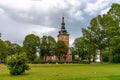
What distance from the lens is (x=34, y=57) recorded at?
101750 mm

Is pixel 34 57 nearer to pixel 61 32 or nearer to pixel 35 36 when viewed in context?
pixel 35 36

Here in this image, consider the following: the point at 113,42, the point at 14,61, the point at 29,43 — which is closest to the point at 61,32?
the point at 29,43

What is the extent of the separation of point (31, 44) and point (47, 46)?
9.42m

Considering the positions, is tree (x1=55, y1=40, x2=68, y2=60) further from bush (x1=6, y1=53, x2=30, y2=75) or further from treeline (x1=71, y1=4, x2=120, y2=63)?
bush (x1=6, y1=53, x2=30, y2=75)

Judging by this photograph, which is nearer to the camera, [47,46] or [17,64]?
[17,64]

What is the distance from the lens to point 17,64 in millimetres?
28578

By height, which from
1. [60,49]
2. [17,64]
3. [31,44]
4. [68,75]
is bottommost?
[68,75]

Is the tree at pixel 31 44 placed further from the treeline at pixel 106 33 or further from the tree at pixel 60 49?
the treeline at pixel 106 33

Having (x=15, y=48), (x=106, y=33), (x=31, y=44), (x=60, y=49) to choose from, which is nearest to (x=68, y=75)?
(x=106, y=33)

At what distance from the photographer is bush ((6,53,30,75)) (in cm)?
2803

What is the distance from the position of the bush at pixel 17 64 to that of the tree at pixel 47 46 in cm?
7850

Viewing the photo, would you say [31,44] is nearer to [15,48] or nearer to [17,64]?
[15,48]

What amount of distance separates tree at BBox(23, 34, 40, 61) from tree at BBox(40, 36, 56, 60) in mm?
4054

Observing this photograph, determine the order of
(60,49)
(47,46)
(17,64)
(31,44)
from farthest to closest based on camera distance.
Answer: (47,46)
(60,49)
(31,44)
(17,64)
